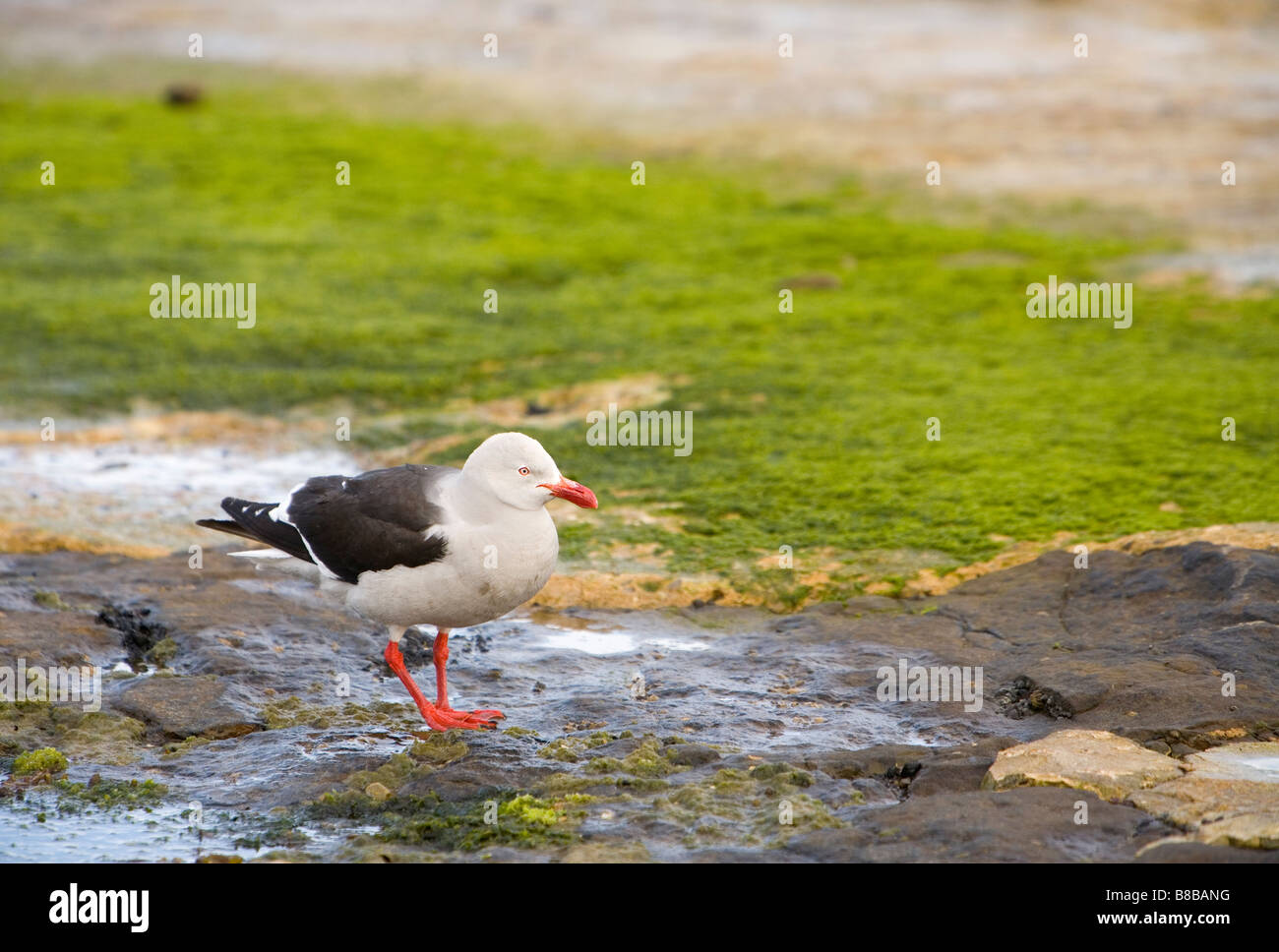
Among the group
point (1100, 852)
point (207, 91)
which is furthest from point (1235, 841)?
point (207, 91)

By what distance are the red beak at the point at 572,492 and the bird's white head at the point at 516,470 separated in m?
0.01

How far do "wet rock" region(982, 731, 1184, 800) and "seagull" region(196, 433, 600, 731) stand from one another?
1732 millimetres

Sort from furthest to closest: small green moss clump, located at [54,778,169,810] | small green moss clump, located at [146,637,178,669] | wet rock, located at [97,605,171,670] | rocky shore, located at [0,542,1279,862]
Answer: wet rock, located at [97,605,171,670] < small green moss clump, located at [146,637,178,669] < small green moss clump, located at [54,778,169,810] < rocky shore, located at [0,542,1279,862]

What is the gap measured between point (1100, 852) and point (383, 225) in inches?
436

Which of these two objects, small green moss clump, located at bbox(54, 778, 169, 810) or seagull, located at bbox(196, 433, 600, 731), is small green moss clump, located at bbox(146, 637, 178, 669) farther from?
small green moss clump, located at bbox(54, 778, 169, 810)

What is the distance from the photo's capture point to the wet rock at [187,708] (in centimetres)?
535

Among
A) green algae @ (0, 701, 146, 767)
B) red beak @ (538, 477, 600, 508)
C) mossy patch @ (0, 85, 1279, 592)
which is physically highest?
mossy patch @ (0, 85, 1279, 592)

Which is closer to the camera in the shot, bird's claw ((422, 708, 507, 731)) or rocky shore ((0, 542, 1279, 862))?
rocky shore ((0, 542, 1279, 862))

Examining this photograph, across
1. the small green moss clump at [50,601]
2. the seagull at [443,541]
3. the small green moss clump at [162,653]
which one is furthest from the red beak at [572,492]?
the small green moss clump at [50,601]

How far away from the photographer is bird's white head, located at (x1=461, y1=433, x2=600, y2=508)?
528cm

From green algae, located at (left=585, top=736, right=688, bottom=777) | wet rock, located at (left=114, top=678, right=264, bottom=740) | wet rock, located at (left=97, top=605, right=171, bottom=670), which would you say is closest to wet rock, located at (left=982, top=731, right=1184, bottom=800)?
green algae, located at (left=585, top=736, right=688, bottom=777)

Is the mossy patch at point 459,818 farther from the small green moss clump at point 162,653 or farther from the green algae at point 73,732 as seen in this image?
the small green moss clump at point 162,653

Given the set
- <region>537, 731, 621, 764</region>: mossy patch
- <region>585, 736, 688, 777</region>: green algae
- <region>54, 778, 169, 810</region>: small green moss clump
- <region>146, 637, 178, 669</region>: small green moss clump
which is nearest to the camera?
<region>54, 778, 169, 810</region>: small green moss clump

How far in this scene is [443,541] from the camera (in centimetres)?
529
